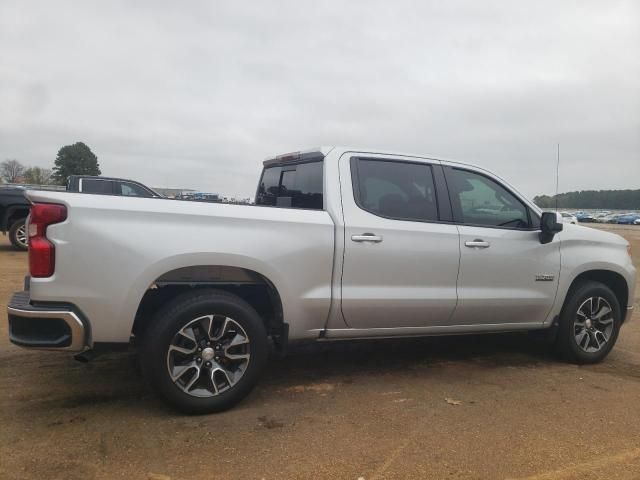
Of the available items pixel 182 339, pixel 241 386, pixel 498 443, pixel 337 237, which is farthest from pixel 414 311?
pixel 182 339

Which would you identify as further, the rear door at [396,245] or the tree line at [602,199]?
the tree line at [602,199]

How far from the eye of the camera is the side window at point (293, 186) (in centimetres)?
420

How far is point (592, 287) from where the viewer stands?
16.2 feet

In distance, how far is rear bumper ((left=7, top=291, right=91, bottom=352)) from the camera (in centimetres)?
312

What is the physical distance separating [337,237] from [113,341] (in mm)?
1693

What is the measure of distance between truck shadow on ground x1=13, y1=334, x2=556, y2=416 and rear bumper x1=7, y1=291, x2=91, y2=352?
657 mm

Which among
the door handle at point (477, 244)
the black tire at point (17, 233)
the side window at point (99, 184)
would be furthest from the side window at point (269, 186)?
the black tire at point (17, 233)

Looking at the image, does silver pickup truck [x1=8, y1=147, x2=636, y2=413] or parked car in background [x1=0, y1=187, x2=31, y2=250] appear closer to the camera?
silver pickup truck [x1=8, y1=147, x2=636, y2=413]

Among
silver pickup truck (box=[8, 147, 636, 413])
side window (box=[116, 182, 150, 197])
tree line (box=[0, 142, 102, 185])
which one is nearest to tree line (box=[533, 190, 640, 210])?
tree line (box=[0, 142, 102, 185])

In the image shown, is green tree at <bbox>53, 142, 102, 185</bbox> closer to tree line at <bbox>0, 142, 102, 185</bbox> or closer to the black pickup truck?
tree line at <bbox>0, 142, 102, 185</bbox>

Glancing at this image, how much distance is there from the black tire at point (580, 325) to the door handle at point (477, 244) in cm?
119

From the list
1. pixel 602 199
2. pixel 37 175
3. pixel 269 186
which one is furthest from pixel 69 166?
pixel 602 199

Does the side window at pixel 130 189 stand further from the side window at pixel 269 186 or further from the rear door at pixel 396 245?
the rear door at pixel 396 245

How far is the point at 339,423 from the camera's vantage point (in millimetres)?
3449
